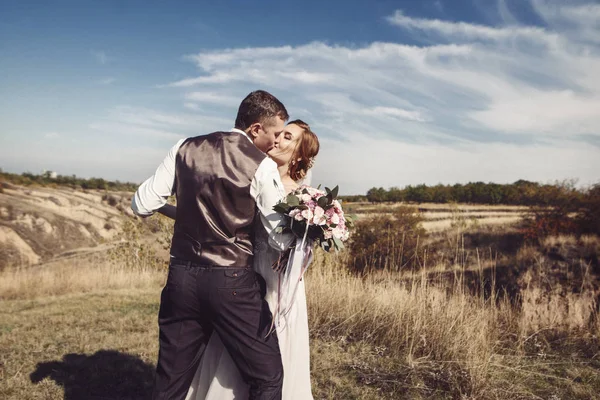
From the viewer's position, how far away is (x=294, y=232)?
7.47 ft

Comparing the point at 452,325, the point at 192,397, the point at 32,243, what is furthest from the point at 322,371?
the point at 32,243

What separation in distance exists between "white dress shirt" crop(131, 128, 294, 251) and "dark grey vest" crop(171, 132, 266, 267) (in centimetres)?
4

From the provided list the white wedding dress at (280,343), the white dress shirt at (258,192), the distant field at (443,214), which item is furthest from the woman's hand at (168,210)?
the distant field at (443,214)

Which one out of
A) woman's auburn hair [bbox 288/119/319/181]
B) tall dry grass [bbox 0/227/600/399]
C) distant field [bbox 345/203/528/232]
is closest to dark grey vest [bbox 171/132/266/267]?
woman's auburn hair [bbox 288/119/319/181]

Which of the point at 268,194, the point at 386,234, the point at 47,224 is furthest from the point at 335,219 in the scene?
the point at 47,224

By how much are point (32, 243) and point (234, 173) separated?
20.1 meters

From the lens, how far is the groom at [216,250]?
216cm

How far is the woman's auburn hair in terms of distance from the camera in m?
3.59

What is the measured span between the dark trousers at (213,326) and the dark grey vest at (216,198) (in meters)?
0.10

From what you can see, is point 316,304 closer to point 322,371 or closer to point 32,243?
point 322,371

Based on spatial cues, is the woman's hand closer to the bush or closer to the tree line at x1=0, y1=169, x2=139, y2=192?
the bush

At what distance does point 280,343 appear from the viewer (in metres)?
2.72

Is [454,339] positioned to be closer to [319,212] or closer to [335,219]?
[335,219]

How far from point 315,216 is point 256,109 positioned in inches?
28.7
